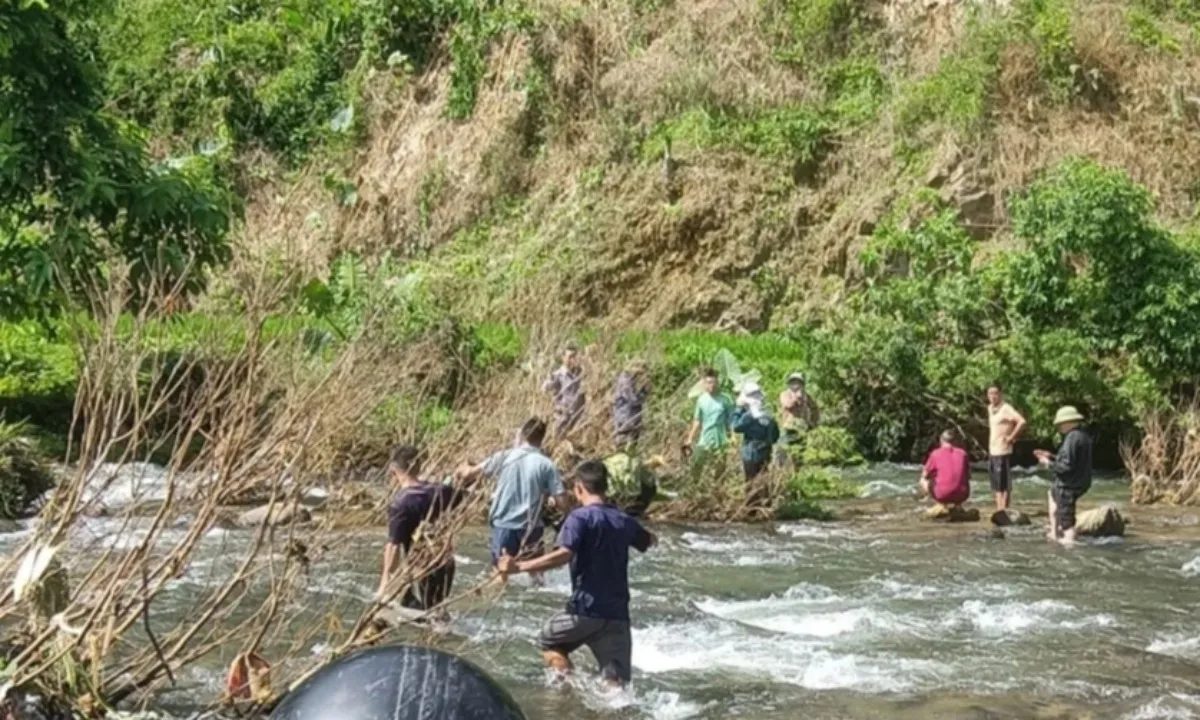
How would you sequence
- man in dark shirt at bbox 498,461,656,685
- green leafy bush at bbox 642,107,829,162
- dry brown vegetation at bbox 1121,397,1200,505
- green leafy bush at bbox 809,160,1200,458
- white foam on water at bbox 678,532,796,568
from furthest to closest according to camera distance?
green leafy bush at bbox 642,107,829,162 < green leafy bush at bbox 809,160,1200,458 < dry brown vegetation at bbox 1121,397,1200,505 < white foam on water at bbox 678,532,796,568 < man in dark shirt at bbox 498,461,656,685

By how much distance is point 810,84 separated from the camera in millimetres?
32656

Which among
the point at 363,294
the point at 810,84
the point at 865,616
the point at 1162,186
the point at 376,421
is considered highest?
the point at 810,84

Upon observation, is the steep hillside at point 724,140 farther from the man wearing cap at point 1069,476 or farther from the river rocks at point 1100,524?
the man wearing cap at point 1069,476

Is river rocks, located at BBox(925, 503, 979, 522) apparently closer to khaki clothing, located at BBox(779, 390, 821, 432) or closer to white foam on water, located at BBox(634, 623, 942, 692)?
khaki clothing, located at BBox(779, 390, 821, 432)

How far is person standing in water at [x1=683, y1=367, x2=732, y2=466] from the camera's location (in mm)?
17312

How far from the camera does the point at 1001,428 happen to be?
18.0 m

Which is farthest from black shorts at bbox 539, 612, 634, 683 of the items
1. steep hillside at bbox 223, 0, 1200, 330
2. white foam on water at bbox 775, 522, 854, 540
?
steep hillside at bbox 223, 0, 1200, 330

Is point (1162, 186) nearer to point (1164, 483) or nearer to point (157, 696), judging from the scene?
point (1164, 483)

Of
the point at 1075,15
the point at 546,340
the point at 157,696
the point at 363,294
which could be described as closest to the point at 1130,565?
the point at 546,340

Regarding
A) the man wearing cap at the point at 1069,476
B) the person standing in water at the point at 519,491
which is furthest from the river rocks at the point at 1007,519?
the person standing in water at the point at 519,491

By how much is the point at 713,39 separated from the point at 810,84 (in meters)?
2.26

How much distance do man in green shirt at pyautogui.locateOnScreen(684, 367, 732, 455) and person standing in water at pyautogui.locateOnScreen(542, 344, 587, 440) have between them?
129 cm

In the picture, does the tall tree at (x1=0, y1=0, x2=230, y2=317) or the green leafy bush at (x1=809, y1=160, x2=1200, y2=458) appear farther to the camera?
the green leafy bush at (x1=809, y1=160, x2=1200, y2=458)

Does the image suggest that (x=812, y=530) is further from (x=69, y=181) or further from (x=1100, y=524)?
(x=69, y=181)
